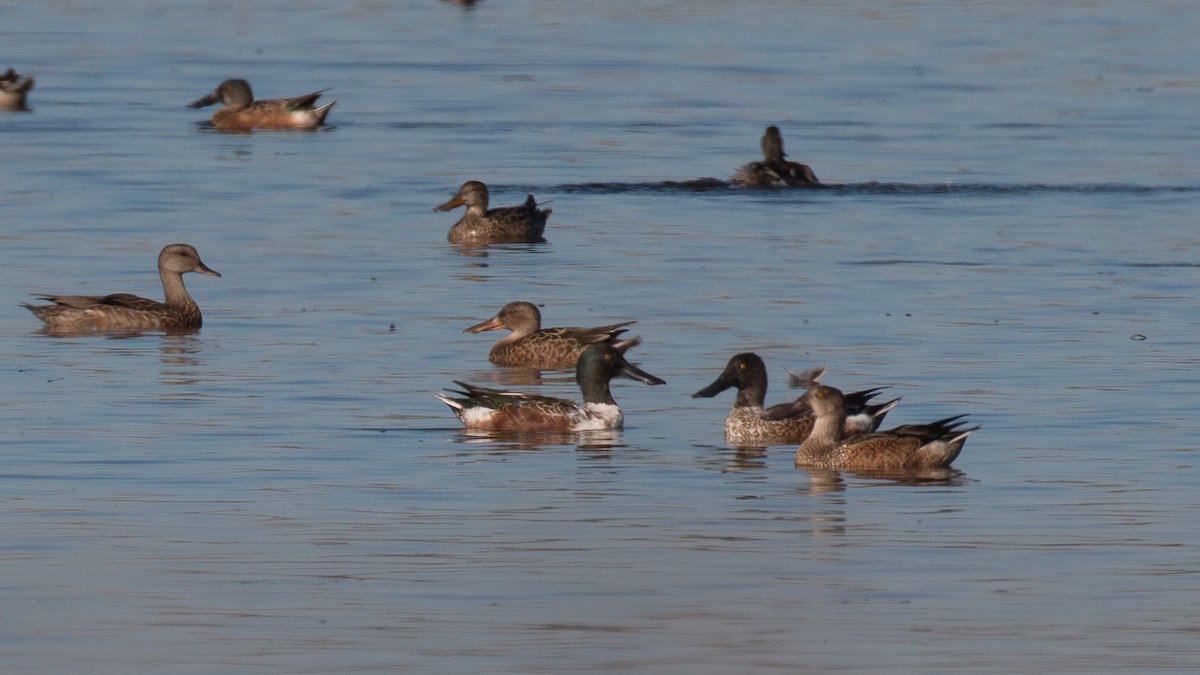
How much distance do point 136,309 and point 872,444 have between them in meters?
7.14

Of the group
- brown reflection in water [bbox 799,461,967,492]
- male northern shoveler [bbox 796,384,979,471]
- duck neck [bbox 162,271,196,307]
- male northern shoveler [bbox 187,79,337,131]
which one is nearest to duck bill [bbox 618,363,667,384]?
male northern shoveler [bbox 796,384,979,471]

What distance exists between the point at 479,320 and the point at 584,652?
9.63m

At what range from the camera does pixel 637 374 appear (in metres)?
14.0

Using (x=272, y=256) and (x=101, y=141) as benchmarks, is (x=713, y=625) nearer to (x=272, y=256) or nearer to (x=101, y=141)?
(x=272, y=256)

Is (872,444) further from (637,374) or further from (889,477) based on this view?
(637,374)

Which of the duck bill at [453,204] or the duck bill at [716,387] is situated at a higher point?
the duck bill at [453,204]

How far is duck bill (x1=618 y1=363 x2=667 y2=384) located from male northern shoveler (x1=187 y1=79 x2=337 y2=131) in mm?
18996

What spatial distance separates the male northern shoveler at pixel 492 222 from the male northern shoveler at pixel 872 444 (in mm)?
9967

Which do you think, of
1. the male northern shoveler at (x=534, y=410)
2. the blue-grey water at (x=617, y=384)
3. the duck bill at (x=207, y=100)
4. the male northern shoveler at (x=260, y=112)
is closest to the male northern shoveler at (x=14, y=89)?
the blue-grey water at (x=617, y=384)

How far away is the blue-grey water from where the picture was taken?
27.7ft

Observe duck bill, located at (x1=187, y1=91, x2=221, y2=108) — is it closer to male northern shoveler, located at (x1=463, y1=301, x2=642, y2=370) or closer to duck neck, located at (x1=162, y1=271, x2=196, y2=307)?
duck neck, located at (x1=162, y1=271, x2=196, y2=307)

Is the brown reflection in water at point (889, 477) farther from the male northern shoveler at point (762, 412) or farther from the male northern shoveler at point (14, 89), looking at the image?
the male northern shoveler at point (14, 89)

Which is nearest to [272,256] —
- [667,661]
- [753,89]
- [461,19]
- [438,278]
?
[438,278]

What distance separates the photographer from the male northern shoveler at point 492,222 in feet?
73.4
